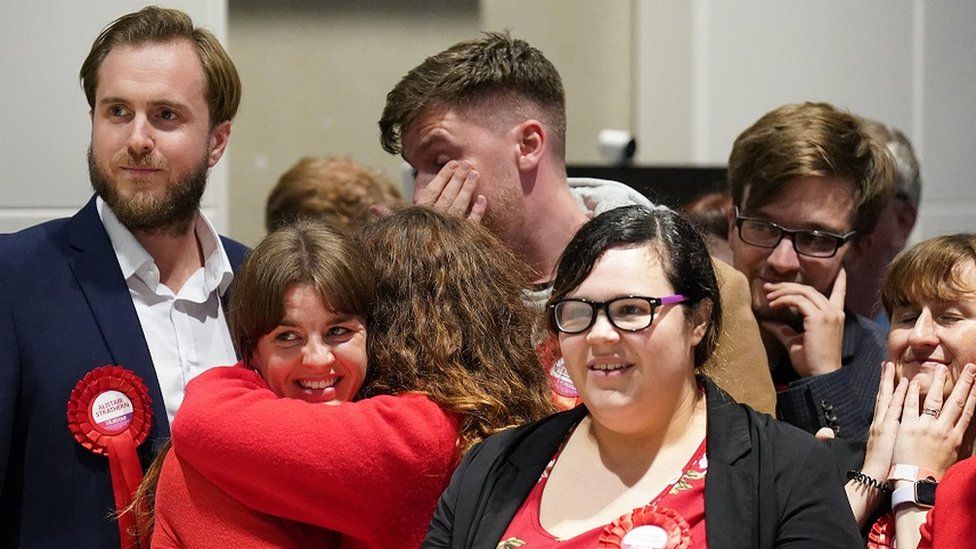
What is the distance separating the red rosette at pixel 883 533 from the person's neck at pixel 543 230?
1025 millimetres

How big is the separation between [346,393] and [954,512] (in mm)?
1022

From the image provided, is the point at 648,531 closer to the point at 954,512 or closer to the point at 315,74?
the point at 954,512

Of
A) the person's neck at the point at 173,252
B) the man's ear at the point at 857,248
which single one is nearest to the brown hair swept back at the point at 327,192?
the person's neck at the point at 173,252

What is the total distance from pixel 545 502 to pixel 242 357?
26.0 inches

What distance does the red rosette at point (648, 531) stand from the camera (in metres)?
1.87

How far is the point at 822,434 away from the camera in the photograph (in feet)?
8.86

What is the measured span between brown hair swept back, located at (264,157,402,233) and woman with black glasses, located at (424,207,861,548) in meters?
2.36

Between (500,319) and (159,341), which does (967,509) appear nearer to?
(500,319)

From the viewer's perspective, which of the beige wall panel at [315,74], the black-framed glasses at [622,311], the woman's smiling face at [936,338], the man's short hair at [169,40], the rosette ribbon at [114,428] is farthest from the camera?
the beige wall panel at [315,74]

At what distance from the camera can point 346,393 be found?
2307 millimetres

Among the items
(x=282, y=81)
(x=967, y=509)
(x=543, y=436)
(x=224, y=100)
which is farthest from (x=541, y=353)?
(x=282, y=81)

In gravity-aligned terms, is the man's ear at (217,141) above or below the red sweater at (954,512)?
above

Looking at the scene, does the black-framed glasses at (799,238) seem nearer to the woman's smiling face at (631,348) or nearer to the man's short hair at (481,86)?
the man's short hair at (481,86)

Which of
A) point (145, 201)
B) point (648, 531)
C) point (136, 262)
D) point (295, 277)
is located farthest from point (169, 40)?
point (648, 531)
